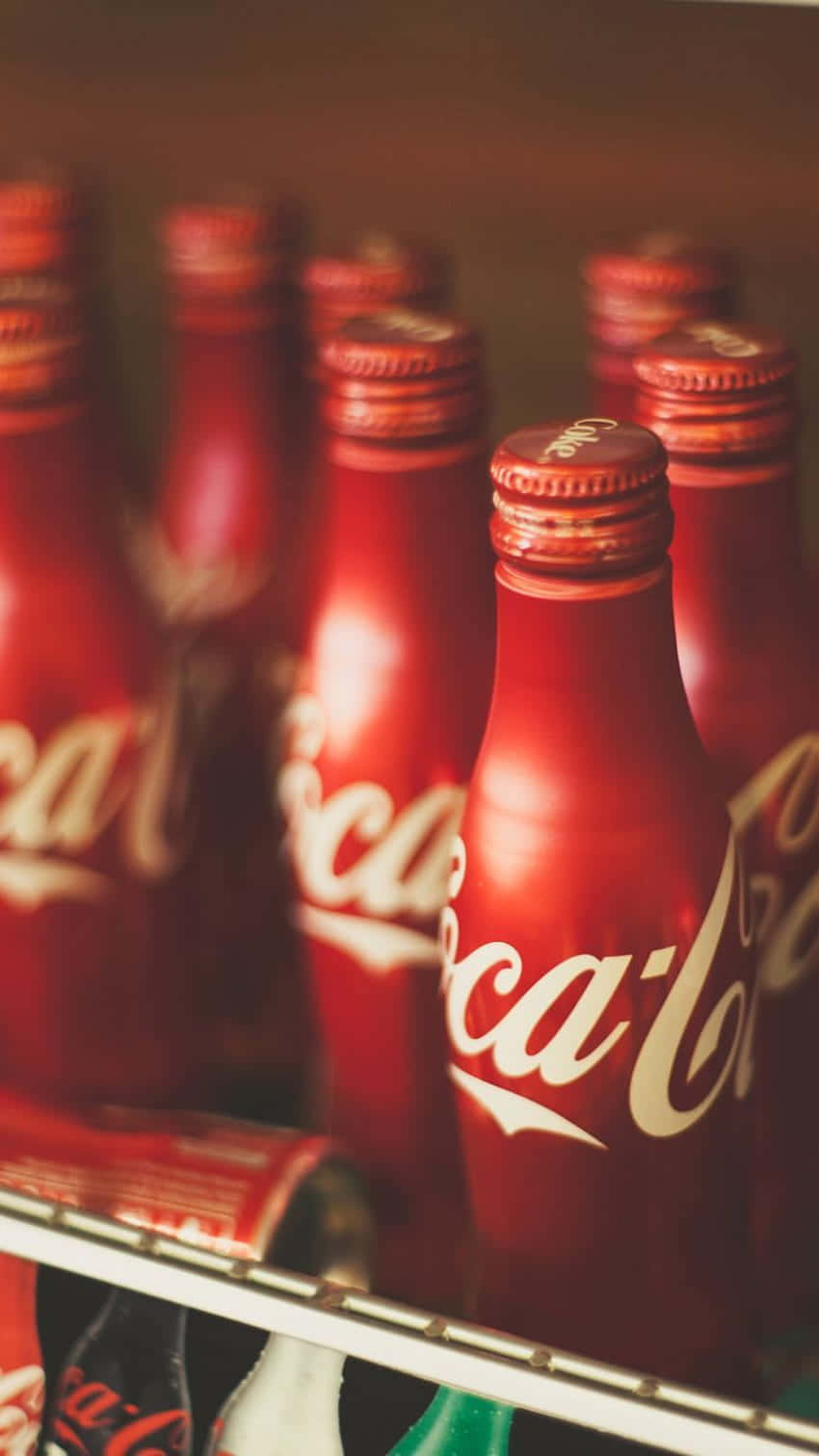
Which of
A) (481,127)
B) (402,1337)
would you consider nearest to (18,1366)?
(402,1337)

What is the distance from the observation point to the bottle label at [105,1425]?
1.81ft

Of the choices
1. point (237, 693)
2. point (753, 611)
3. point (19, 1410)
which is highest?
point (753, 611)

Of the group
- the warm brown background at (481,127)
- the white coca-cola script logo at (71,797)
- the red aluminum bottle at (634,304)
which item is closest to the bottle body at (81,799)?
the white coca-cola script logo at (71,797)

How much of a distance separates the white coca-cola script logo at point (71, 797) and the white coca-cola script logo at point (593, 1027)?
21cm

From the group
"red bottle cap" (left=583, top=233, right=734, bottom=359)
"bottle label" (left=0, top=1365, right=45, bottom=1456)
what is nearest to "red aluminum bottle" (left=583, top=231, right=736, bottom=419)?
"red bottle cap" (left=583, top=233, right=734, bottom=359)

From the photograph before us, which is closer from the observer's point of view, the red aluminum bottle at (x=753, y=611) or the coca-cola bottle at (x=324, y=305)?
the red aluminum bottle at (x=753, y=611)

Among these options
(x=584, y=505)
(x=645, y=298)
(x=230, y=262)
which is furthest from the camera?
(x=230, y=262)

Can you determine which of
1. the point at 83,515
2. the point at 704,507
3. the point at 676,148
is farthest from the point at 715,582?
the point at 676,148

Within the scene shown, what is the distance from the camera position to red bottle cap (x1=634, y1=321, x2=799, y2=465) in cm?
56

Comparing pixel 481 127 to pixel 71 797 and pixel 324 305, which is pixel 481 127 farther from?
pixel 71 797

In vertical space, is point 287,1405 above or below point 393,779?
below

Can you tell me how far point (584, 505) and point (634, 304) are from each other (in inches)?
9.7

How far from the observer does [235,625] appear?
836mm

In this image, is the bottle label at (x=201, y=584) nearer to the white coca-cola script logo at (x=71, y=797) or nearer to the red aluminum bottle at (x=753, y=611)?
the white coca-cola script logo at (x=71, y=797)
